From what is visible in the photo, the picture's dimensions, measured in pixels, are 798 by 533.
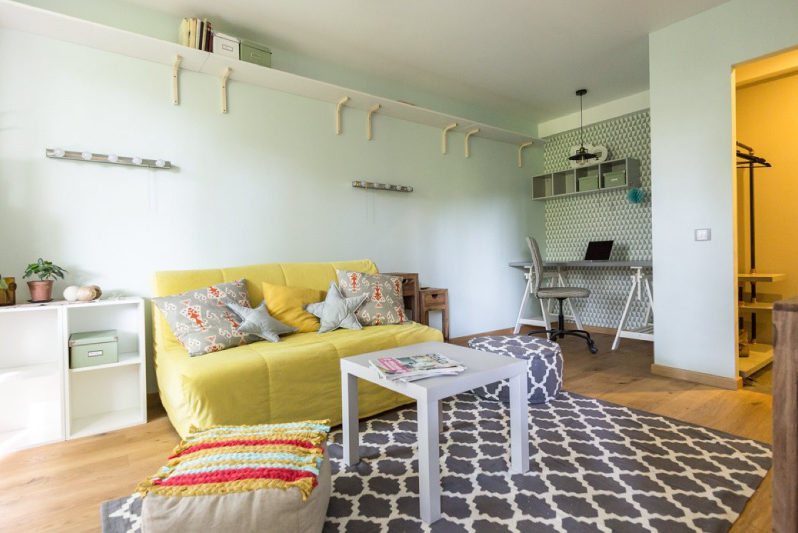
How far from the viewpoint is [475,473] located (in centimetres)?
187

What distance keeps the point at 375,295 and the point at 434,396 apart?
1.61 metres

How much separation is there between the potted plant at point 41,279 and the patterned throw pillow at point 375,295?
5.60ft

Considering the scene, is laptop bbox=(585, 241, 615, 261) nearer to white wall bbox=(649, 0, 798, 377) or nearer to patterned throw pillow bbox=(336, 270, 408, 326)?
Answer: white wall bbox=(649, 0, 798, 377)

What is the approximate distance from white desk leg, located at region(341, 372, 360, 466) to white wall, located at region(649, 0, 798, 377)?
102 inches

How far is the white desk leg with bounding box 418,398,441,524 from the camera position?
59.9 inches

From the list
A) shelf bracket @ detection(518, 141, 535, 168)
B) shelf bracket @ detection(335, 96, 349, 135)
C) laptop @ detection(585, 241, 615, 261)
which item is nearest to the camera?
shelf bracket @ detection(335, 96, 349, 135)

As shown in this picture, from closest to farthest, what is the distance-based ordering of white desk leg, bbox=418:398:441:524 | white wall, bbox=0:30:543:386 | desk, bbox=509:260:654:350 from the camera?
white desk leg, bbox=418:398:441:524, white wall, bbox=0:30:543:386, desk, bbox=509:260:654:350

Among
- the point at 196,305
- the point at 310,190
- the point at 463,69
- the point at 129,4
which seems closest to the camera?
the point at 196,305

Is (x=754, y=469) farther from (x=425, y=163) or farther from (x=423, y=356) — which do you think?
(x=425, y=163)

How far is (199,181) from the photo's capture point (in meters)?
3.04

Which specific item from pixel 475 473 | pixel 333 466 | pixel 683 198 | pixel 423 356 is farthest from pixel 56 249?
pixel 683 198

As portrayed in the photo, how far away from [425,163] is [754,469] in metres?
3.43

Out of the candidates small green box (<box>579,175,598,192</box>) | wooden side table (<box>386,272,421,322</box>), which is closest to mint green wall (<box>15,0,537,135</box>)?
small green box (<box>579,175,598,192</box>)

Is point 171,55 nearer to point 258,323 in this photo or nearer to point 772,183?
→ point 258,323
